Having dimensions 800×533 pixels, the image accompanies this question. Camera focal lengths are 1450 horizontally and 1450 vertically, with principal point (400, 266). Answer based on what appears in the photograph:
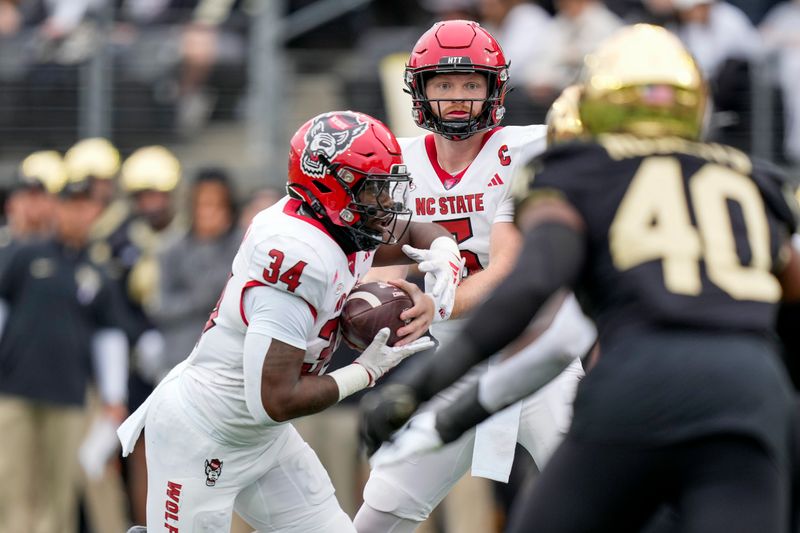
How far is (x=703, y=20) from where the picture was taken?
8.61 m

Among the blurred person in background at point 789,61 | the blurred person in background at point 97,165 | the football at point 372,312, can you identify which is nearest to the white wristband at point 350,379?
the football at point 372,312

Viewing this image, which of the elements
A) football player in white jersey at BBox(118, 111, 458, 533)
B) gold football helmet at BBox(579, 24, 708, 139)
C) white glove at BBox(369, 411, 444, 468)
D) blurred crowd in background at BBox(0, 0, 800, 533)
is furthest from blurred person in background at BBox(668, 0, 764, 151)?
white glove at BBox(369, 411, 444, 468)

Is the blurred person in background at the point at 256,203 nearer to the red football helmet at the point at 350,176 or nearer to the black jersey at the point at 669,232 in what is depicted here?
the red football helmet at the point at 350,176

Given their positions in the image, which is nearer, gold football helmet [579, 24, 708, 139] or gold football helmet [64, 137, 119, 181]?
gold football helmet [579, 24, 708, 139]

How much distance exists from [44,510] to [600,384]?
6110 millimetres

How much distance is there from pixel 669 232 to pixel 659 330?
8.4 inches

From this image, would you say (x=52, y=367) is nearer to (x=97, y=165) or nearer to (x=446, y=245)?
(x=97, y=165)

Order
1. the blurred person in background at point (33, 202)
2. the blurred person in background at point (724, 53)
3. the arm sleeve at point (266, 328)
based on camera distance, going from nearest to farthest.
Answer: the arm sleeve at point (266, 328)
the blurred person in background at point (724, 53)
the blurred person in background at point (33, 202)

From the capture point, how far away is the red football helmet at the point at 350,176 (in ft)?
14.8

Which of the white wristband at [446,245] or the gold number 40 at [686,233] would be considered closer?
the gold number 40 at [686,233]

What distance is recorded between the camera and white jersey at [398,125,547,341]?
16.8 ft

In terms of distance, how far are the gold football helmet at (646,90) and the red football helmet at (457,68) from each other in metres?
1.65

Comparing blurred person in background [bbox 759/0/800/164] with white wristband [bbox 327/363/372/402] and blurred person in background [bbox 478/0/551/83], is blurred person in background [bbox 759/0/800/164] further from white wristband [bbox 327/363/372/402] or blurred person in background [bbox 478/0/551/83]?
white wristband [bbox 327/363/372/402]

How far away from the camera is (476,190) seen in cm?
511
